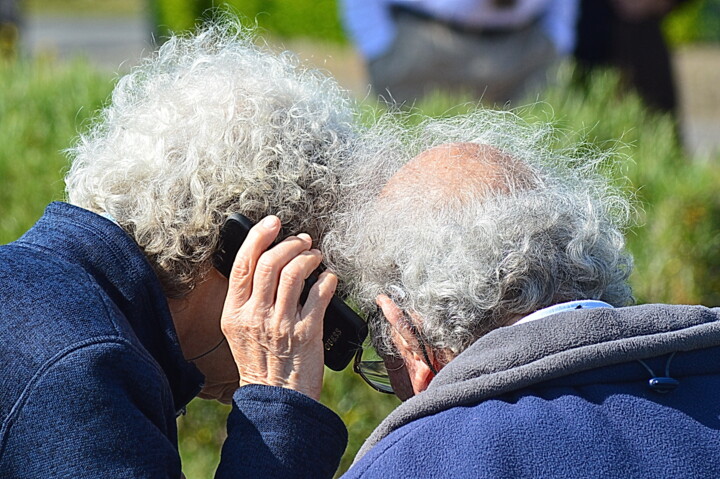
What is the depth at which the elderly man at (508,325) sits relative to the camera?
5.57 feet

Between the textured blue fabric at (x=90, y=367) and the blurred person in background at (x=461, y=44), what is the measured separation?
4.76m

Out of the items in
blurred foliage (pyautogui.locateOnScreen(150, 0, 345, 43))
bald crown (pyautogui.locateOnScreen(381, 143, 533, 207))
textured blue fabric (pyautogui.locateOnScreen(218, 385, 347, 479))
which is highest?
bald crown (pyautogui.locateOnScreen(381, 143, 533, 207))

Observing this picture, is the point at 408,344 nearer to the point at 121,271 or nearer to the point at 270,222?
the point at 270,222

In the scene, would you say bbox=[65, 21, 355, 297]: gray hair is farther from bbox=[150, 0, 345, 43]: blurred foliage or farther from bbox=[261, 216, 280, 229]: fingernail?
bbox=[150, 0, 345, 43]: blurred foliage

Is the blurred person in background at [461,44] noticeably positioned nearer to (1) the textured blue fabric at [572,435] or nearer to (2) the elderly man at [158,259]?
(2) the elderly man at [158,259]

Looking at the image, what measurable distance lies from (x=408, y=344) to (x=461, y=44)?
195 inches

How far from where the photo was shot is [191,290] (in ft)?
7.61

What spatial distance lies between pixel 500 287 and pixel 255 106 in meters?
0.74

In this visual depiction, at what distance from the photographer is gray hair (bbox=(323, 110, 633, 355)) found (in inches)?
78.0

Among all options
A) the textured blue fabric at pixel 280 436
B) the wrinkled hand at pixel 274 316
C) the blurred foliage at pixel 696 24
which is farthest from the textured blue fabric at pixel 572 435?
the blurred foliage at pixel 696 24

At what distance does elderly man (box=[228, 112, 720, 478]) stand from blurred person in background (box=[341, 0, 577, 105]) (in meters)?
4.40

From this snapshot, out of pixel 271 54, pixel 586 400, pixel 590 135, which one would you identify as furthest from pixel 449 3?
pixel 586 400

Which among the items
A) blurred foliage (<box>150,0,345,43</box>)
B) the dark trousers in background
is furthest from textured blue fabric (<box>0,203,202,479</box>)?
blurred foliage (<box>150,0,345,43</box>)

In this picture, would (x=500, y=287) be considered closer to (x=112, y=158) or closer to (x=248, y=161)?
(x=248, y=161)
